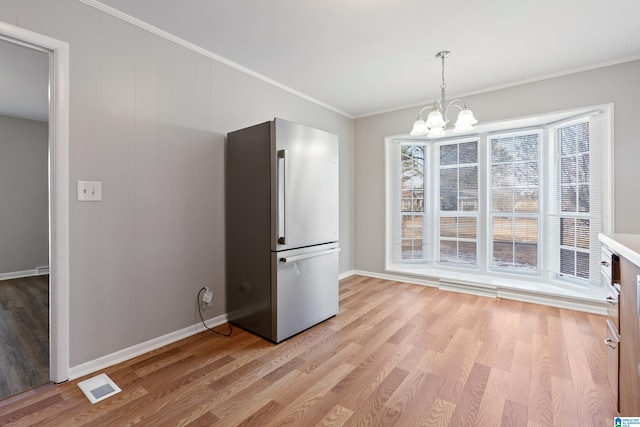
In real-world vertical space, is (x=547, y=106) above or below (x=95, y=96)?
above

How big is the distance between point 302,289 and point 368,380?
0.95 metres

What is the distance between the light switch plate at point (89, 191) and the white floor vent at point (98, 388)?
117 cm

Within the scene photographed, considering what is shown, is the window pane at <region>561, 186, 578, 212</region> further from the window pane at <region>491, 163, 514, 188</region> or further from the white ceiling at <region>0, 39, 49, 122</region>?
the white ceiling at <region>0, 39, 49, 122</region>

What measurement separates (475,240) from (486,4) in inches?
114

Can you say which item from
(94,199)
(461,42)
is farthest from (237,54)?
(461,42)

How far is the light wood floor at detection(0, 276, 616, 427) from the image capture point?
157 centimetres

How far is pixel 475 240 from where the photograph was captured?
13.3 ft

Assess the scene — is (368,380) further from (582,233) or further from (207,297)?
(582,233)

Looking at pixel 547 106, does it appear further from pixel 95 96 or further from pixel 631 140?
pixel 95 96

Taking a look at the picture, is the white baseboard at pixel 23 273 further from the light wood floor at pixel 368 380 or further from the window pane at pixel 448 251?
the window pane at pixel 448 251

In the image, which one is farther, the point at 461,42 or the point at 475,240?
the point at 475,240

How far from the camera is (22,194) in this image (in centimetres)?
467

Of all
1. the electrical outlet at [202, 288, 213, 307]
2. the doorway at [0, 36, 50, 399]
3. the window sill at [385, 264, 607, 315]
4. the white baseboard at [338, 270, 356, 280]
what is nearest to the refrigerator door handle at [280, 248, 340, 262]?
the electrical outlet at [202, 288, 213, 307]

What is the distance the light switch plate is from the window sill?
3650mm
